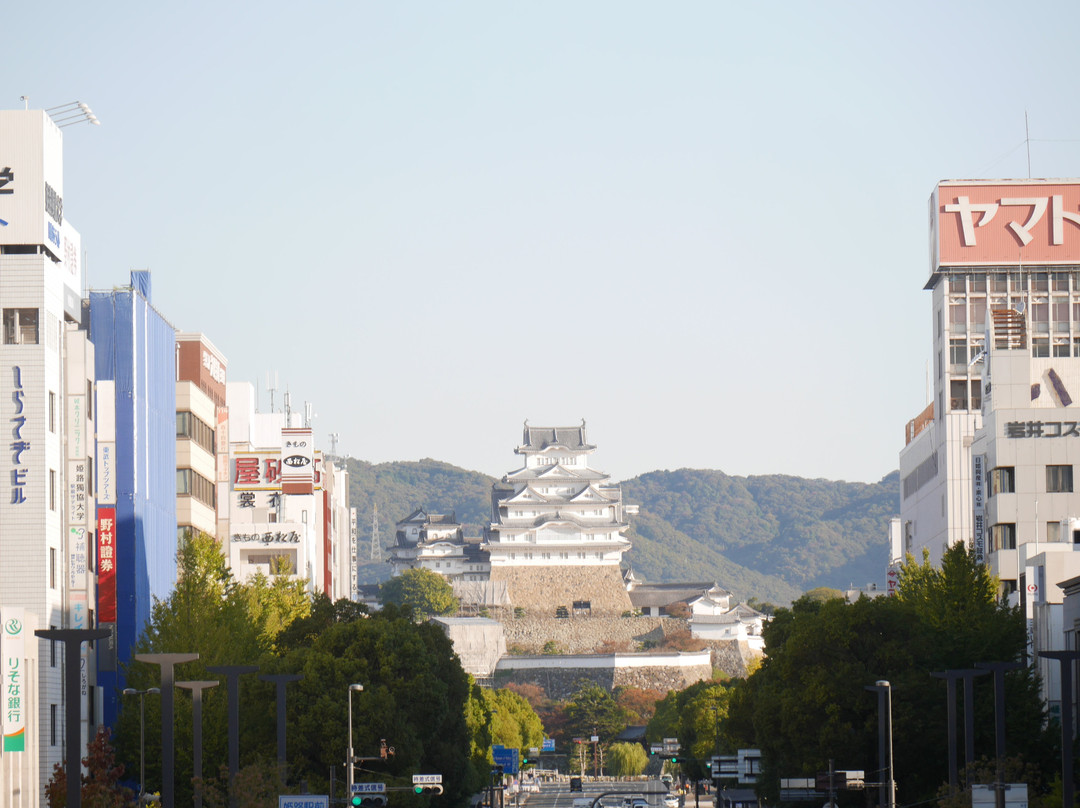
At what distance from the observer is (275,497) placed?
87.2 meters

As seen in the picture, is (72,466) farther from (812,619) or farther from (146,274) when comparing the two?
(812,619)

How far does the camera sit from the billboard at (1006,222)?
93.6 meters

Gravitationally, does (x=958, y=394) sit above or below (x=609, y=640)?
above

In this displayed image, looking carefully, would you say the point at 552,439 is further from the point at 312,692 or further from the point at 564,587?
the point at 312,692

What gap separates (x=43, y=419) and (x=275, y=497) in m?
35.2

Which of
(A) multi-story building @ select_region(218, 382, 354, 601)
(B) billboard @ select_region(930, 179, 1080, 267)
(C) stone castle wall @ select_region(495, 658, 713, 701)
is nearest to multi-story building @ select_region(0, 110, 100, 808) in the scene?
(A) multi-story building @ select_region(218, 382, 354, 601)

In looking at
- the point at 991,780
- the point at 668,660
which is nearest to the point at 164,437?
the point at 991,780

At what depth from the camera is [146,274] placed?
223ft

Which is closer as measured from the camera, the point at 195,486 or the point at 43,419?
the point at 43,419

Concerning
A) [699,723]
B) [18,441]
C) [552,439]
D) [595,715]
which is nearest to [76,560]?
[18,441]

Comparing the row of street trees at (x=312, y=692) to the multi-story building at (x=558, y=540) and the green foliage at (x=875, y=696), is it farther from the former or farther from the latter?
the multi-story building at (x=558, y=540)

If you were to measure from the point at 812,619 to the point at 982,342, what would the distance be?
52910 mm

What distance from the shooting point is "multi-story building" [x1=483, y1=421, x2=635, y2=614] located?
15700 cm

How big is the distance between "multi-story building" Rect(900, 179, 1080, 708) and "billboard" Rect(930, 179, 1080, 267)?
59 mm
